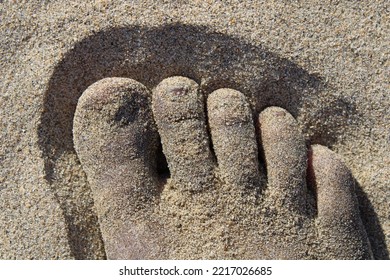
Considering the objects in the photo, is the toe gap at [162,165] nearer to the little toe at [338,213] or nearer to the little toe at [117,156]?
the little toe at [117,156]

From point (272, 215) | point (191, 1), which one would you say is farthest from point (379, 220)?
point (191, 1)

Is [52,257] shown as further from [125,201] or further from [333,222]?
[333,222]

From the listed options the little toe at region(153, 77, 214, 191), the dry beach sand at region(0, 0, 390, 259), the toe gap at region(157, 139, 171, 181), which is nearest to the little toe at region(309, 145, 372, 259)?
the dry beach sand at region(0, 0, 390, 259)

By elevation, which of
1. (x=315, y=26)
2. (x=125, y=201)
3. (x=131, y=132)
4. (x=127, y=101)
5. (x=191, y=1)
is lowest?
(x=125, y=201)

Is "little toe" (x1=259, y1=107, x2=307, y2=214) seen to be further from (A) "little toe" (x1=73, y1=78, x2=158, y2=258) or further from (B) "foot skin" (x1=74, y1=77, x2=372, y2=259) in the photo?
(A) "little toe" (x1=73, y1=78, x2=158, y2=258)

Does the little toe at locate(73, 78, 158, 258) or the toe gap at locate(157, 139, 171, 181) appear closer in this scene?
the little toe at locate(73, 78, 158, 258)
